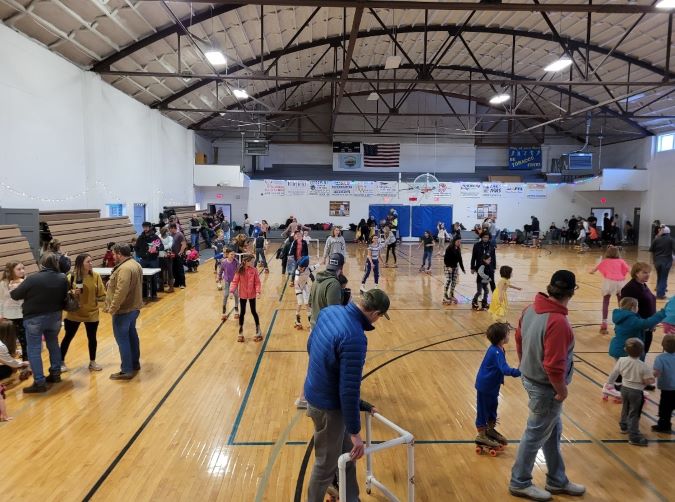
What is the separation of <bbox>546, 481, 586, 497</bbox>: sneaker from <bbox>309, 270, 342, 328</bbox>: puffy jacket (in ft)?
7.95

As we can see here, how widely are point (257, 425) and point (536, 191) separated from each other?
27.9 m

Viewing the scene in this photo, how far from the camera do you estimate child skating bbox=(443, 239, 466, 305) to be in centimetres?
1051

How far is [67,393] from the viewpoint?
5.71 metres

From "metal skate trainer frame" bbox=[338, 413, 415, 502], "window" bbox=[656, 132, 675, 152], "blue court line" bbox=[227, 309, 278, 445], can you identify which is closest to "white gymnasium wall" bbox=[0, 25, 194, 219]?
"blue court line" bbox=[227, 309, 278, 445]

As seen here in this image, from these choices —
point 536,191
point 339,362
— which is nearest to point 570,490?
point 339,362

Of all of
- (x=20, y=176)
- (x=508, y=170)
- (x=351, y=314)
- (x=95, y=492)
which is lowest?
(x=95, y=492)

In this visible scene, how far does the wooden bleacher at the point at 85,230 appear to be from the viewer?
36.6 ft

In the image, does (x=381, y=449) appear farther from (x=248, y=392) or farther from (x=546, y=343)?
(x=248, y=392)

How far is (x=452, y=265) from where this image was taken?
1067 centimetres

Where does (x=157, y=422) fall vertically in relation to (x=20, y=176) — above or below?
below

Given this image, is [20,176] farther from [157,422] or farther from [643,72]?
[643,72]

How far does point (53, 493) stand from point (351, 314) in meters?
2.98

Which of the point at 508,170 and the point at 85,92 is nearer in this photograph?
the point at 85,92

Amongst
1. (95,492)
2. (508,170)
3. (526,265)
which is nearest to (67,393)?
(95,492)
